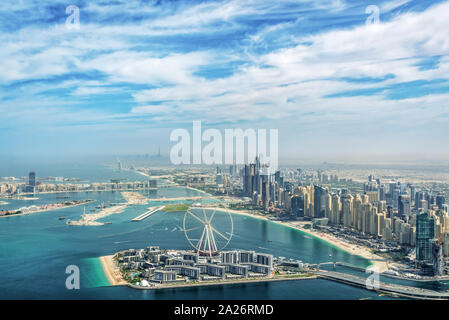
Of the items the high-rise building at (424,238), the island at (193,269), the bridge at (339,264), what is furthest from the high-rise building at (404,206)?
the island at (193,269)

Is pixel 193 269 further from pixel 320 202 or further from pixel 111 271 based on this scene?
pixel 320 202

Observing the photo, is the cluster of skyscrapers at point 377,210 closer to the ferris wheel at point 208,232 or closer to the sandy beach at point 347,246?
the sandy beach at point 347,246

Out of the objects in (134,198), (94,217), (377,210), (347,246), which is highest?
(377,210)

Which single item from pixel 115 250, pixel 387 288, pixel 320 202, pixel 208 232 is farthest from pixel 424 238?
pixel 115 250

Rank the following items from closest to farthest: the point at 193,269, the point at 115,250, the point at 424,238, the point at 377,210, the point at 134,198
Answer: the point at 193,269, the point at 424,238, the point at 115,250, the point at 377,210, the point at 134,198

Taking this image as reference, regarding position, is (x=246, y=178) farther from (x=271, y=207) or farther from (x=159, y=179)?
(x=159, y=179)

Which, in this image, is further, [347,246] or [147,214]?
[147,214]
